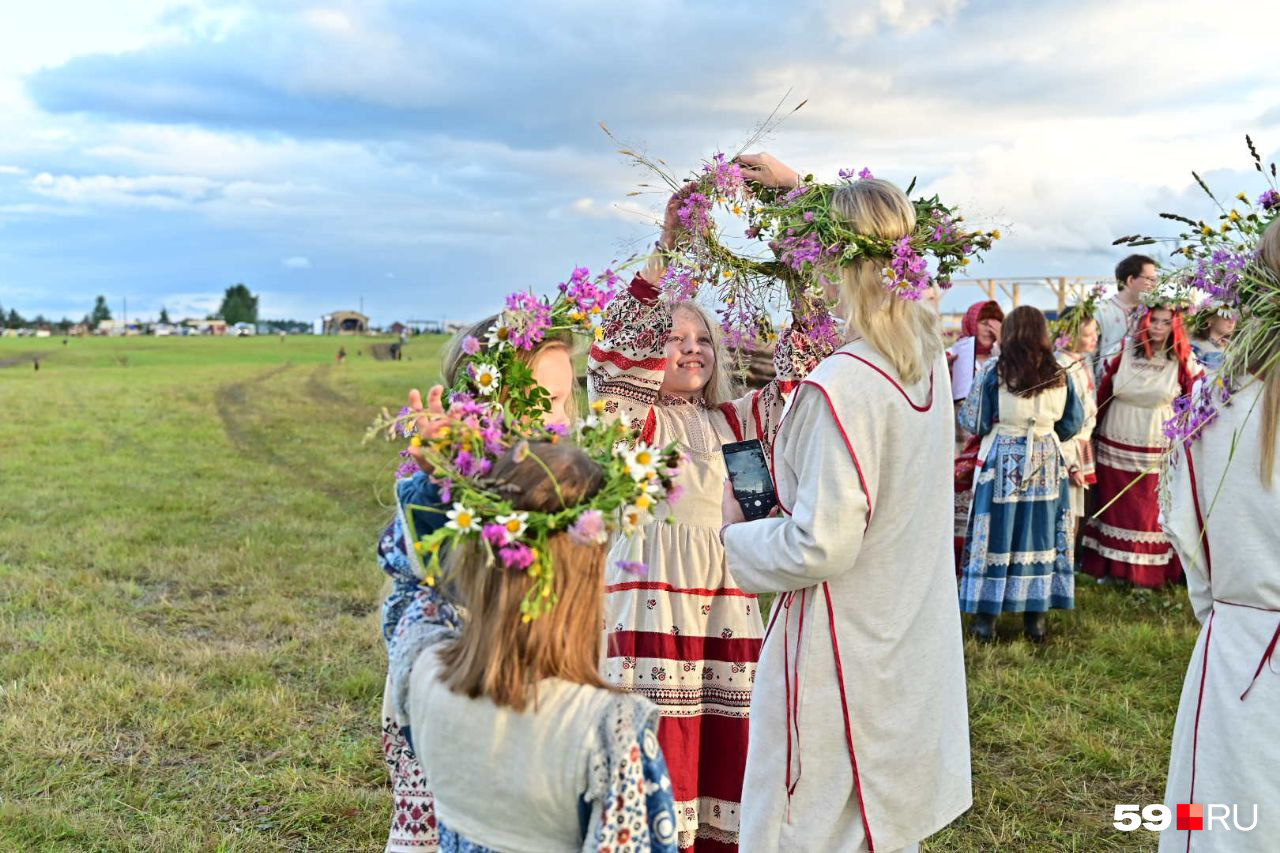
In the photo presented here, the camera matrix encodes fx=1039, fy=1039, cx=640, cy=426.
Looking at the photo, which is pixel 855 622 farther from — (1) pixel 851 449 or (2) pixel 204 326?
(2) pixel 204 326

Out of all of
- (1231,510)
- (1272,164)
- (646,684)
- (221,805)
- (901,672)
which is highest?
(1272,164)

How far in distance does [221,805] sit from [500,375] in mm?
2694

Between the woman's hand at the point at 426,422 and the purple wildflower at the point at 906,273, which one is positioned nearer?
the woman's hand at the point at 426,422

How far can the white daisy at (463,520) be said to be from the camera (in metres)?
1.83

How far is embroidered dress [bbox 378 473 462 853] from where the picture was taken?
6.92 ft

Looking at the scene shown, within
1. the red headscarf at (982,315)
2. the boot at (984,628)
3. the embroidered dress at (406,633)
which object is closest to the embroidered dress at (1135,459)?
the red headscarf at (982,315)

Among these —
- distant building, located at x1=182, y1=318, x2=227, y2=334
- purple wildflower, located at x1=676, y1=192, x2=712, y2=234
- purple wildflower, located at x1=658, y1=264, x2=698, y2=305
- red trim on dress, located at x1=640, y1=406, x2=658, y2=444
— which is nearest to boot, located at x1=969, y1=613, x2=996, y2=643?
red trim on dress, located at x1=640, y1=406, x2=658, y2=444

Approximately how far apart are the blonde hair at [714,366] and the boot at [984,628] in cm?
346

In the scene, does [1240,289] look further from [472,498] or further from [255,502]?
[255,502]

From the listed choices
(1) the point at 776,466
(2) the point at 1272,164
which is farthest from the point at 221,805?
(2) the point at 1272,164

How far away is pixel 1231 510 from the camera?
250cm

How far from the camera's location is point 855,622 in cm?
249

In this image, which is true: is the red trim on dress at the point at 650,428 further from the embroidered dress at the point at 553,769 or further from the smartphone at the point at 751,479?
the embroidered dress at the point at 553,769

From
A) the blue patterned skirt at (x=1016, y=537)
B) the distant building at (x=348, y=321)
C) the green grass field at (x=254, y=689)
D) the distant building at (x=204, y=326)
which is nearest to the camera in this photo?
the green grass field at (x=254, y=689)
